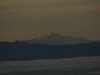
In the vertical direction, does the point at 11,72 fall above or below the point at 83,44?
below

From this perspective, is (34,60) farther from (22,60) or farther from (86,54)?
(86,54)

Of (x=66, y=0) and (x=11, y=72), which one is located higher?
(x=66, y=0)

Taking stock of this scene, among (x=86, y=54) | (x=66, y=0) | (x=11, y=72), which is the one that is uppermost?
(x=66, y=0)

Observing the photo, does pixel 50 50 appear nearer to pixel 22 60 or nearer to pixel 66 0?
pixel 22 60

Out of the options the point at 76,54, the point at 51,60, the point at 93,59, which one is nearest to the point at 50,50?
the point at 51,60

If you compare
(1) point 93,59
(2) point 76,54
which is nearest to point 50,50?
(2) point 76,54

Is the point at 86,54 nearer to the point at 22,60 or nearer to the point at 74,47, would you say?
the point at 74,47
